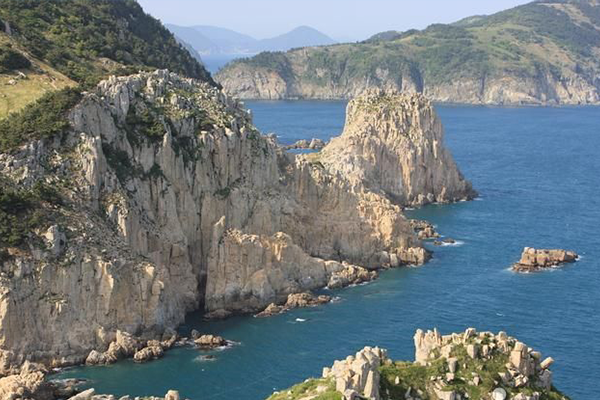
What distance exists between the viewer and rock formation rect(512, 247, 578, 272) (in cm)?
11262

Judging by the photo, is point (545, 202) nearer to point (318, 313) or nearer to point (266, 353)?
point (318, 313)

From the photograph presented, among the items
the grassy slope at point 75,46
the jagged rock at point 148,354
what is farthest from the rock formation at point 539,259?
the grassy slope at point 75,46

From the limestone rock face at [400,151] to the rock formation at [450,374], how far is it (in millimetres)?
92920

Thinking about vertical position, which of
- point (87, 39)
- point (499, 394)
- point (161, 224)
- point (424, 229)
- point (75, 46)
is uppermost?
point (87, 39)

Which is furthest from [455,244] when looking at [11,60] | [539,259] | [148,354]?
[11,60]

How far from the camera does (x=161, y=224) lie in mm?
93562

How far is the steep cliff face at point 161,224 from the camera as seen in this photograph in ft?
263

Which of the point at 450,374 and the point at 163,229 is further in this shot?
the point at 163,229

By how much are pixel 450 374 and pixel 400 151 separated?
102802 millimetres

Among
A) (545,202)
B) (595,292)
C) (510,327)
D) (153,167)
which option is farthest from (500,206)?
(153,167)

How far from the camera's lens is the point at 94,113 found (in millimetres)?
91062

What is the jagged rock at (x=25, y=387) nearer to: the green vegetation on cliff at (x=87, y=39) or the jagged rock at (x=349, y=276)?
the green vegetation on cliff at (x=87, y=39)

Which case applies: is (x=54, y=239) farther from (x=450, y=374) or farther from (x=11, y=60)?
(x=450, y=374)

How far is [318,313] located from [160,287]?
16.7 m
